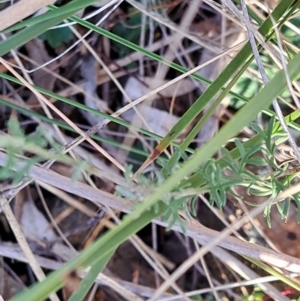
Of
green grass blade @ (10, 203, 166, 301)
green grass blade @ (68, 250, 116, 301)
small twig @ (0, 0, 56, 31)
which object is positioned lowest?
green grass blade @ (68, 250, 116, 301)

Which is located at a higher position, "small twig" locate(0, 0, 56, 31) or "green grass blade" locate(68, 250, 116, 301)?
"small twig" locate(0, 0, 56, 31)

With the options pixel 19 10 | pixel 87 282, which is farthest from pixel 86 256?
pixel 19 10

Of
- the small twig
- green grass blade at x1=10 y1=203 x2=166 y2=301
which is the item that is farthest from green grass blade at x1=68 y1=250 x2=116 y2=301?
the small twig

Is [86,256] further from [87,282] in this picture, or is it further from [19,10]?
[19,10]

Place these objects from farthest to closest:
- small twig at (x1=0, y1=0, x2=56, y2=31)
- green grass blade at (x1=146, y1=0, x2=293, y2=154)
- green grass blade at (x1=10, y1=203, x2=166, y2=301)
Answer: green grass blade at (x1=146, y1=0, x2=293, y2=154) < small twig at (x1=0, y1=0, x2=56, y2=31) < green grass blade at (x1=10, y1=203, x2=166, y2=301)

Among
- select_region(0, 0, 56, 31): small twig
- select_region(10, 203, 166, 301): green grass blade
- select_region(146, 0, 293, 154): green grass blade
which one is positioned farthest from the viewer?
select_region(146, 0, 293, 154): green grass blade

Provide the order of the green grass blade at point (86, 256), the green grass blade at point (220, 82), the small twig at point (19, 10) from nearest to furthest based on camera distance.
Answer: the green grass blade at point (86, 256)
the small twig at point (19, 10)
the green grass blade at point (220, 82)

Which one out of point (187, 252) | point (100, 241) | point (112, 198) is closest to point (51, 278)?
point (100, 241)

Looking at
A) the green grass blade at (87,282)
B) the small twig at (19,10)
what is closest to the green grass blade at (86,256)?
the green grass blade at (87,282)

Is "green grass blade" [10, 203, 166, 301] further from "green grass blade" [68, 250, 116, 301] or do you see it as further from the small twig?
the small twig

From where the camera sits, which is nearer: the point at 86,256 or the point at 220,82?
the point at 86,256

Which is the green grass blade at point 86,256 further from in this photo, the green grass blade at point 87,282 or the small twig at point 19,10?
the small twig at point 19,10

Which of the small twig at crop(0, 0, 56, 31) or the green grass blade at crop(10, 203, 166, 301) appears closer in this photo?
the green grass blade at crop(10, 203, 166, 301)
